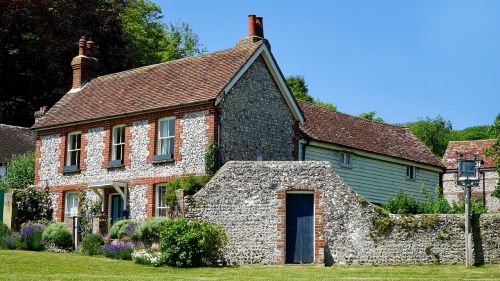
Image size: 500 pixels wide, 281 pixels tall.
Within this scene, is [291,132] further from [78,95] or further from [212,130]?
[78,95]

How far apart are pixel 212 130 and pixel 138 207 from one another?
16.1 ft

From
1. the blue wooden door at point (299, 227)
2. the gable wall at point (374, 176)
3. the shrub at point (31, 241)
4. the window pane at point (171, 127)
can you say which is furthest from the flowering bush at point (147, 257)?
the gable wall at point (374, 176)

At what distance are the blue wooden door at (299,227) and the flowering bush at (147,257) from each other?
432cm

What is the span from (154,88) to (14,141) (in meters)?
17.0

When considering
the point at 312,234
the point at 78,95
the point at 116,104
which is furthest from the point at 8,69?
the point at 312,234

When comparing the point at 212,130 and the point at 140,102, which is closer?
the point at 212,130

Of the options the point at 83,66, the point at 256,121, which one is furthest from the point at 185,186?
the point at 83,66

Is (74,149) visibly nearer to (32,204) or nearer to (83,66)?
(32,204)

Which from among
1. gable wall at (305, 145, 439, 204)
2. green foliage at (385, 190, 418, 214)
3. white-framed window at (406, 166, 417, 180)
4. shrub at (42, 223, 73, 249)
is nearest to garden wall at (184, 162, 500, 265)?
green foliage at (385, 190, 418, 214)

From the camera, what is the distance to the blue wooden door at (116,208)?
3359 centimetres

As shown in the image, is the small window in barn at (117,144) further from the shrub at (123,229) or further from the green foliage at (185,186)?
the green foliage at (185,186)

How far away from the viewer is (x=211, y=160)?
30125 millimetres

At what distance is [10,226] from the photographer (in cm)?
3434

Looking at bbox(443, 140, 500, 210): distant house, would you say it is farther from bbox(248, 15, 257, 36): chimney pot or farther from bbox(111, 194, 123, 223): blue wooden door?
bbox(111, 194, 123, 223): blue wooden door
